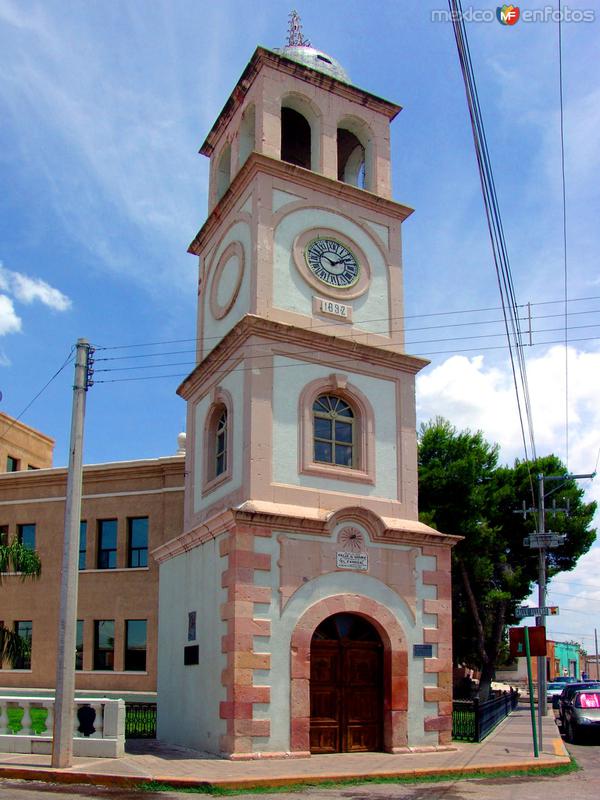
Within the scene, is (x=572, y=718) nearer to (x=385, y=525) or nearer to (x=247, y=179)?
(x=385, y=525)

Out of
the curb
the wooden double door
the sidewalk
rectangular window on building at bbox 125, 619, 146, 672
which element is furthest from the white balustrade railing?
rectangular window on building at bbox 125, 619, 146, 672

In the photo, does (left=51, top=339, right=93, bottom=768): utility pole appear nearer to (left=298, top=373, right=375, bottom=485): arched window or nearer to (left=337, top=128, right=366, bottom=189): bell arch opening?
(left=298, top=373, right=375, bottom=485): arched window

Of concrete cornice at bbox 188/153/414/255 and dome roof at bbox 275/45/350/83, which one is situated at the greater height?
dome roof at bbox 275/45/350/83

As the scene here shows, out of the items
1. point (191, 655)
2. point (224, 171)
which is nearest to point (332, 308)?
point (224, 171)

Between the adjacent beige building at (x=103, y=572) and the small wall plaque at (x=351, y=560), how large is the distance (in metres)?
13.4

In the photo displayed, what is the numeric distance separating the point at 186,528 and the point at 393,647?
235 inches

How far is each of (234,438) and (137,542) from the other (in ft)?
45.5

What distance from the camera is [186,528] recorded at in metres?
20.7

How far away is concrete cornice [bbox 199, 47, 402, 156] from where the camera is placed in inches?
824

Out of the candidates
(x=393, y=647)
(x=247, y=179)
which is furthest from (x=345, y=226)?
(x=393, y=647)

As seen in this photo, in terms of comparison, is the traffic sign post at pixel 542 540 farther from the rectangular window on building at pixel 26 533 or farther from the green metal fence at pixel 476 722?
the rectangular window on building at pixel 26 533

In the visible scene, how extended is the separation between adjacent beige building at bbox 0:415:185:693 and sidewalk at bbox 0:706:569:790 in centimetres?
1147

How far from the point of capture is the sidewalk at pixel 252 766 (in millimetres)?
13344

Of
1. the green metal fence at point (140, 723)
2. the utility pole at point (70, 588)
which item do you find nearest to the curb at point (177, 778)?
the utility pole at point (70, 588)
